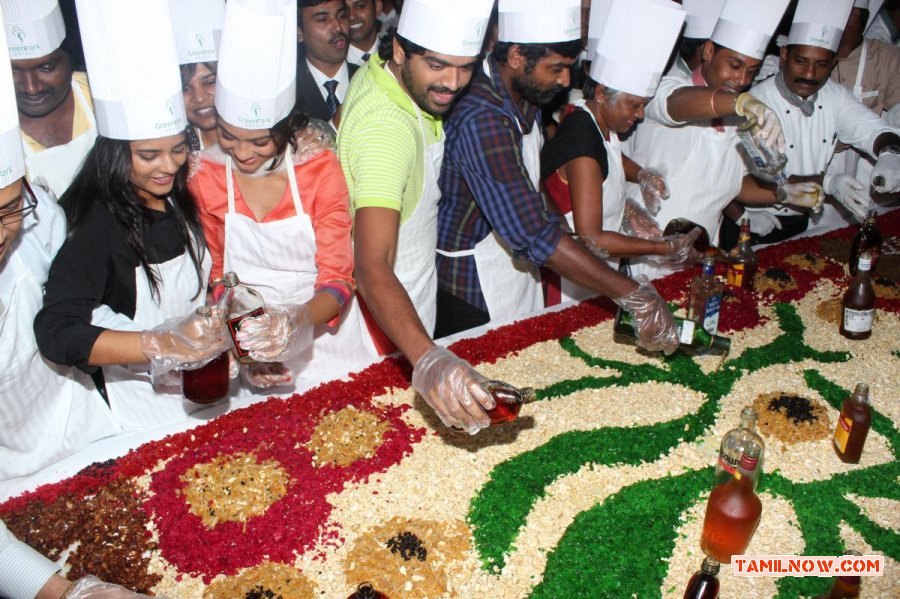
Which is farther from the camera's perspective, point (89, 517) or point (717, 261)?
point (717, 261)

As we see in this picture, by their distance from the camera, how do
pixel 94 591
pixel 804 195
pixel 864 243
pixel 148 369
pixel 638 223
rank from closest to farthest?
pixel 94 591, pixel 148 369, pixel 864 243, pixel 638 223, pixel 804 195

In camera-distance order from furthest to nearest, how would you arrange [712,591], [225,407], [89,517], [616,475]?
[225,407], [616,475], [89,517], [712,591]

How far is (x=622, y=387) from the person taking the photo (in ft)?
7.56

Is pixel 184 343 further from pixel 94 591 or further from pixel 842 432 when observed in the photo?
pixel 842 432

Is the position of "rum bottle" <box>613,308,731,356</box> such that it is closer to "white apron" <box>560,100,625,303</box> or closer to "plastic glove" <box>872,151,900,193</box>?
"white apron" <box>560,100,625,303</box>

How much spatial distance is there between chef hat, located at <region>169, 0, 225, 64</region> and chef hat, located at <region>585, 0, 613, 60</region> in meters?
1.38

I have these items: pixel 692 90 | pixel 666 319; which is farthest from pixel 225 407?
pixel 692 90

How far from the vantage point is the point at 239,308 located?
203 centimetres

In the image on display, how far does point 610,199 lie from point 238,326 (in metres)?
1.67

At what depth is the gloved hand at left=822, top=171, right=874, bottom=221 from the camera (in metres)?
3.30

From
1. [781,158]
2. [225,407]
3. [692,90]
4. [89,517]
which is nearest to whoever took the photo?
[89,517]

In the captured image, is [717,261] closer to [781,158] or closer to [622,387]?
[781,158]

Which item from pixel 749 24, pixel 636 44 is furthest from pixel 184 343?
pixel 749 24

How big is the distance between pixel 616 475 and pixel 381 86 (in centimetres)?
132
